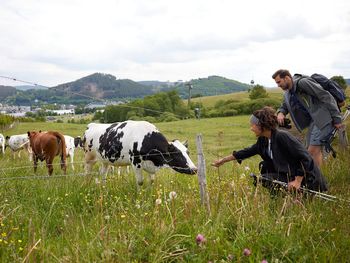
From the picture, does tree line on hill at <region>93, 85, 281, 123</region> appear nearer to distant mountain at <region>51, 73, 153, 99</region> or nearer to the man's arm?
the man's arm

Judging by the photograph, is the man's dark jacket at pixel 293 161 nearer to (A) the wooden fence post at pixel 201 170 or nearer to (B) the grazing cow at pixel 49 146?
(A) the wooden fence post at pixel 201 170

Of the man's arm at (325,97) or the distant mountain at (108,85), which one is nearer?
the man's arm at (325,97)

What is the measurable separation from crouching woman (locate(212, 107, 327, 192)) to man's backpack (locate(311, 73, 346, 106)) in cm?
178

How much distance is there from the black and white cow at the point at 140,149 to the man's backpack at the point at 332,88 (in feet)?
8.27

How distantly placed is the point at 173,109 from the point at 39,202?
61.9m

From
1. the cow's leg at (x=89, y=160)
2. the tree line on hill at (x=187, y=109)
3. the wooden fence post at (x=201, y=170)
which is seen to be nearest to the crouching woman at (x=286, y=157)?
the wooden fence post at (x=201, y=170)

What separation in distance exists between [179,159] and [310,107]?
2434 millimetres

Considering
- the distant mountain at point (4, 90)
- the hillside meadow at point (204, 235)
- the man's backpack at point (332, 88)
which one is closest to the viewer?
the hillside meadow at point (204, 235)

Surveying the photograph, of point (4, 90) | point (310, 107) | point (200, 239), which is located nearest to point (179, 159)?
point (310, 107)

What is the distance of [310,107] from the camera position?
6.43 metres

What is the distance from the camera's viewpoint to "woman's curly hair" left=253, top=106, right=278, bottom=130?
4938mm

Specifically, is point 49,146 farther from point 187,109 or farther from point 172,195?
point 187,109

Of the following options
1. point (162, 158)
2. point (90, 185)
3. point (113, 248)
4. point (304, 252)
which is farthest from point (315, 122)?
point (113, 248)

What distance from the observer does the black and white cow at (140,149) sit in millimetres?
7270
